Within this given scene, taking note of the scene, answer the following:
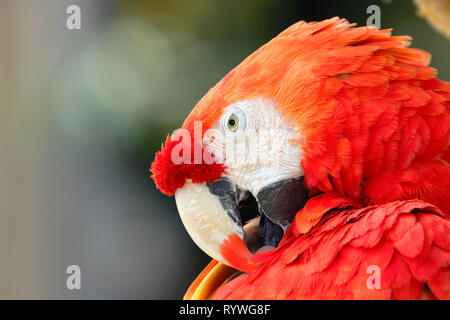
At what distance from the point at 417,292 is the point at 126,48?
1.48 meters

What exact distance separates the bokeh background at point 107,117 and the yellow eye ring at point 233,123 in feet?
2.94

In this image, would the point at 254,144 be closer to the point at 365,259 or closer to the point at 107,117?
the point at 365,259

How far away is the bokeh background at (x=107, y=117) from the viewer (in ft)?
4.74

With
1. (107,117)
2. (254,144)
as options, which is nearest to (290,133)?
(254,144)

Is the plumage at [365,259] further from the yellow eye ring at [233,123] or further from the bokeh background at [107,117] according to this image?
the bokeh background at [107,117]

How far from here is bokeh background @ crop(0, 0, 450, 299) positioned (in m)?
1.45

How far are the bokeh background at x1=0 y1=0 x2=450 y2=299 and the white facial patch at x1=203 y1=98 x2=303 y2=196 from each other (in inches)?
34.9

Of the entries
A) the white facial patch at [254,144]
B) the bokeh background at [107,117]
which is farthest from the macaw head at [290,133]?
the bokeh background at [107,117]

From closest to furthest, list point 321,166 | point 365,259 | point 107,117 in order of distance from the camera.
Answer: point 365,259, point 321,166, point 107,117

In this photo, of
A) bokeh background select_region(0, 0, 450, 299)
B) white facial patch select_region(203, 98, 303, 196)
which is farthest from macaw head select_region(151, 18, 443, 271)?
bokeh background select_region(0, 0, 450, 299)

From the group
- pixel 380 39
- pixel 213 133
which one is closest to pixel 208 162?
pixel 213 133

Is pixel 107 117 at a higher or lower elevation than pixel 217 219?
higher

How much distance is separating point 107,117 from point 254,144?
1056 millimetres

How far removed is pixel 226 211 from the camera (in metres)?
0.82
